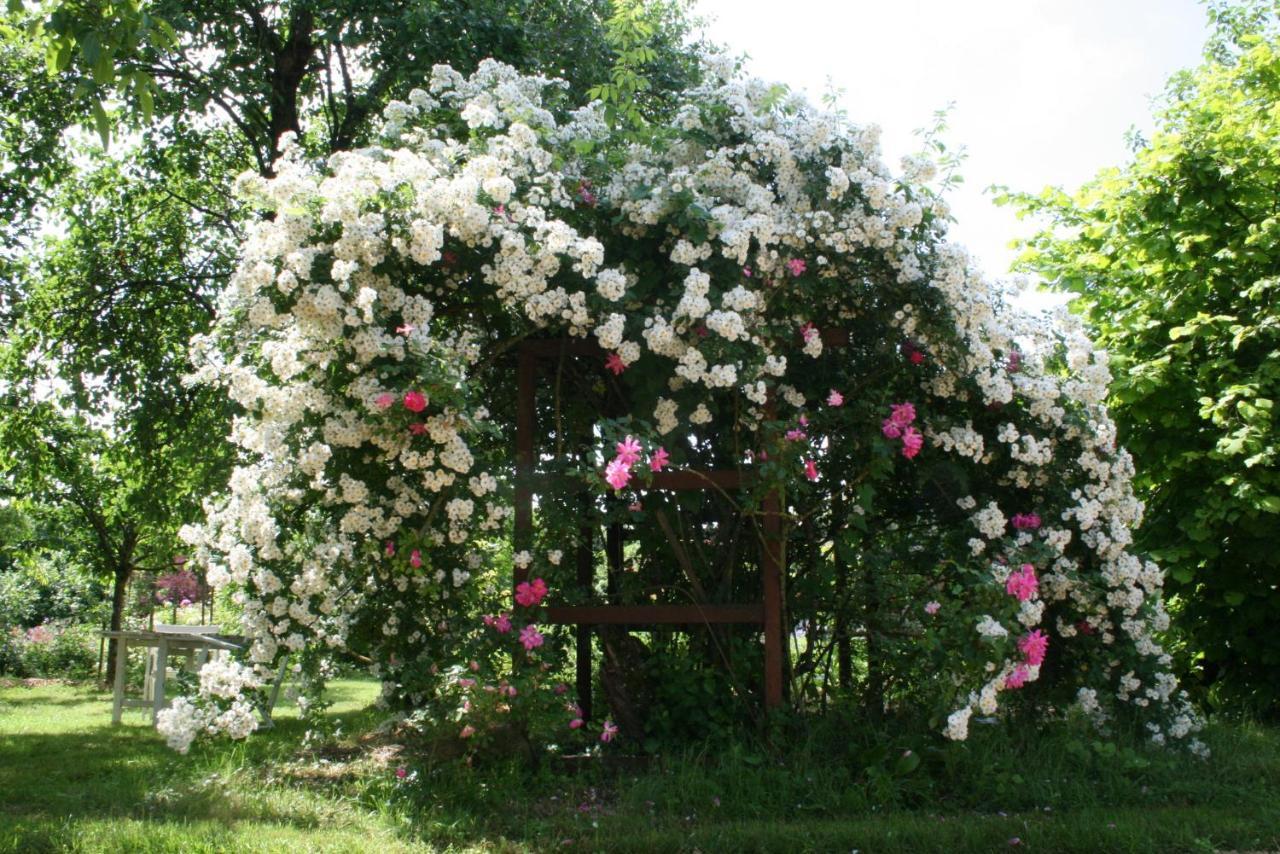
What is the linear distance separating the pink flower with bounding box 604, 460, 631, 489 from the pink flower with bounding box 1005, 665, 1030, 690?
1857 mm

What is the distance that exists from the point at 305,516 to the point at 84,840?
151 cm

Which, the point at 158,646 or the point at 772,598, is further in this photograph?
the point at 158,646

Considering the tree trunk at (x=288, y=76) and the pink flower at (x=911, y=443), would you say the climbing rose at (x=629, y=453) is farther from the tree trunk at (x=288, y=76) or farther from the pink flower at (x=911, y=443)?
the tree trunk at (x=288, y=76)

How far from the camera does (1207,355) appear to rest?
654 cm

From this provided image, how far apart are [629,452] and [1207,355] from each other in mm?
4335

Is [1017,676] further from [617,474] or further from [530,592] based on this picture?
[530,592]

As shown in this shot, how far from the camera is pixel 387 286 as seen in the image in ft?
14.0

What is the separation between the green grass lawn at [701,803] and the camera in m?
3.83

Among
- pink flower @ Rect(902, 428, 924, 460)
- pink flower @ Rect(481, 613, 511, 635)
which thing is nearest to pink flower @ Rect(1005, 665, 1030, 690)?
pink flower @ Rect(902, 428, 924, 460)

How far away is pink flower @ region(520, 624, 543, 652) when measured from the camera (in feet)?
14.9

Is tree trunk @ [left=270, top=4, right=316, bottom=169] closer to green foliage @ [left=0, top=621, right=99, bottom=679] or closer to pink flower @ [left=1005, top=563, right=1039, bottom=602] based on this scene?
pink flower @ [left=1005, top=563, right=1039, bottom=602]

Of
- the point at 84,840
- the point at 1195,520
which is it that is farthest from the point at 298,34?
the point at 1195,520

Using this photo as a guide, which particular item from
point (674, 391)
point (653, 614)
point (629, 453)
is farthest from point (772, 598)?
point (629, 453)

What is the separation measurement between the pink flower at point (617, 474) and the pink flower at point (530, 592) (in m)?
0.77
